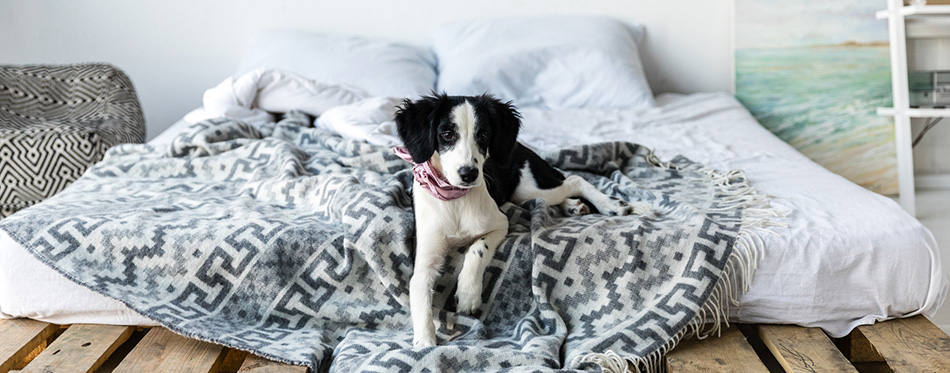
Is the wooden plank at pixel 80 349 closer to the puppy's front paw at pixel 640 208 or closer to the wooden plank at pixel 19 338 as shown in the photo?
the wooden plank at pixel 19 338

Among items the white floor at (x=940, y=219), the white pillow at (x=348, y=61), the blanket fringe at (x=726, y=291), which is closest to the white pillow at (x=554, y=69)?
the white pillow at (x=348, y=61)

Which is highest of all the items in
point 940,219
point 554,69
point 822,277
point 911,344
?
point 554,69

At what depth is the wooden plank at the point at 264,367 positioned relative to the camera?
1353 millimetres

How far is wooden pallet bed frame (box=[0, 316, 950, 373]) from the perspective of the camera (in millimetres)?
1354

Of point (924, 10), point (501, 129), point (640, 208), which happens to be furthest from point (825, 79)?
point (501, 129)

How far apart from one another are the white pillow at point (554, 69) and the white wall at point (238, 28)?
33cm

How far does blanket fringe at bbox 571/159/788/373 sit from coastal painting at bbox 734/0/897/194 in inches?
67.3

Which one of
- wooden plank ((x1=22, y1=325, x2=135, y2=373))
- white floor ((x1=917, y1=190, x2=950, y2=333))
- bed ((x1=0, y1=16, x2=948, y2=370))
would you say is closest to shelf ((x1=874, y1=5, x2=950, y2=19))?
white floor ((x1=917, y1=190, x2=950, y2=333))

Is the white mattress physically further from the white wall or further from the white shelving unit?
the white wall

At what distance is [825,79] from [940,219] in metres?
0.82

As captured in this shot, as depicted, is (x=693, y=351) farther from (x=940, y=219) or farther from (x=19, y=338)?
(x=940, y=219)

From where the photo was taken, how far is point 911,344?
1402 mm

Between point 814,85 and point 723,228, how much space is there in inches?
79.3

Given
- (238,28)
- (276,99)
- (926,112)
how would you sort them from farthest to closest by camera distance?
(238,28), (926,112), (276,99)
